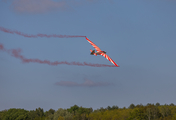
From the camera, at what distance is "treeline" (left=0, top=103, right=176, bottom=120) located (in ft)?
394

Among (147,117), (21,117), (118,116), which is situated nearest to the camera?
(147,117)

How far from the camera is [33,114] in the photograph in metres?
184

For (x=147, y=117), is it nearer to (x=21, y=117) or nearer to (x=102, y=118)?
(x=102, y=118)

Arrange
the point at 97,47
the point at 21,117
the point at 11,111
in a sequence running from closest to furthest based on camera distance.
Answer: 1. the point at 97,47
2. the point at 21,117
3. the point at 11,111

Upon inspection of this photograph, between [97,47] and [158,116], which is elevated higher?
[97,47]

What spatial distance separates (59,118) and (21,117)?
33.9 meters

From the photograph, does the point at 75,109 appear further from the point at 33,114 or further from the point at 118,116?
the point at 118,116

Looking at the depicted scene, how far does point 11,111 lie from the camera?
19475 centimetres

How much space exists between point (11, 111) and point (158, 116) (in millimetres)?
107424

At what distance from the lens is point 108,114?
479 ft

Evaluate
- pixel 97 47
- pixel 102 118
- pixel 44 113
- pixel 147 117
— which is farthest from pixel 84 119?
pixel 44 113

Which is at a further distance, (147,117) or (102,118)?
(102,118)

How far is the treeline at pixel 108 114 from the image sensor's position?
394ft

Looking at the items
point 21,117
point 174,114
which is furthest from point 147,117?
point 21,117
